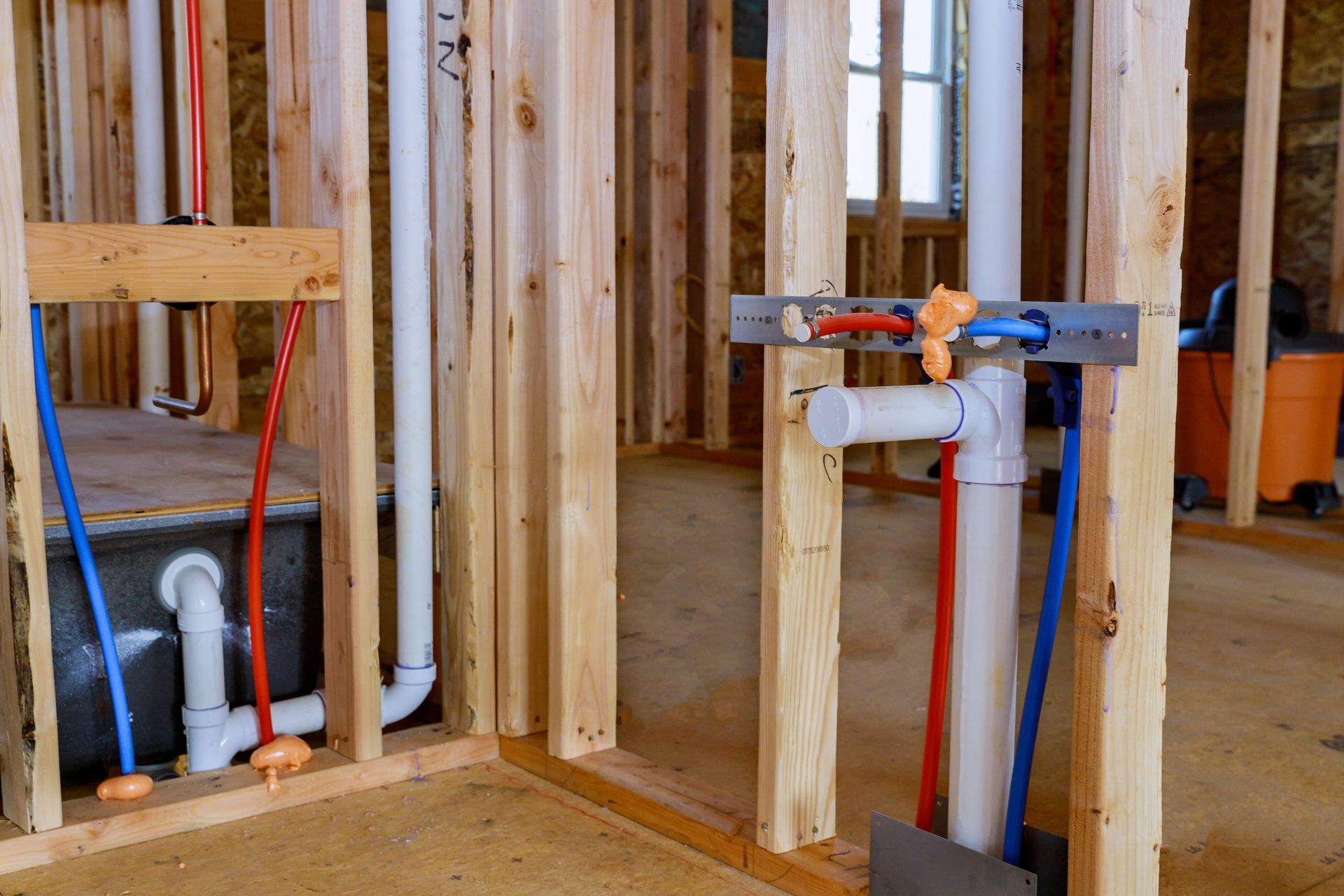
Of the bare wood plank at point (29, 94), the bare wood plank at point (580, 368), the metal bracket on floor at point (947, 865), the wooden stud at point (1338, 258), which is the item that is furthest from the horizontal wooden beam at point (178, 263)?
the wooden stud at point (1338, 258)

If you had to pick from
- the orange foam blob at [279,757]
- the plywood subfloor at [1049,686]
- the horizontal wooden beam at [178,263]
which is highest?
the horizontal wooden beam at [178,263]

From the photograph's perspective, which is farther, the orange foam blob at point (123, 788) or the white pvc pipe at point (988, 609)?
the orange foam blob at point (123, 788)

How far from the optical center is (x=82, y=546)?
5.27 feet

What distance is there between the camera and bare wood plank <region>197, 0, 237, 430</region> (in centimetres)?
279

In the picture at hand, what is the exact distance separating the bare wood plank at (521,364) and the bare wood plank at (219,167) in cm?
118

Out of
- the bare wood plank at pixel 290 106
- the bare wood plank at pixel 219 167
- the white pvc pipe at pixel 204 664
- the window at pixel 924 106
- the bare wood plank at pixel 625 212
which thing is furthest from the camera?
the window at pixel 924 106

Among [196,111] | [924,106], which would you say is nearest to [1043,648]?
[196,111]

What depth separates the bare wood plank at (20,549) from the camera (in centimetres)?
144

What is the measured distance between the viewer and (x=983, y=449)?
1.21m

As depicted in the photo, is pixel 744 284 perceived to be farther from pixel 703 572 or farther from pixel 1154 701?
pixel 1154 701

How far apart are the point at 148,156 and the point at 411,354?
1466 millimetres

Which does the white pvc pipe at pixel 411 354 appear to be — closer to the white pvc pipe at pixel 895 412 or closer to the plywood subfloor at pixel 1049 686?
the plywood subfloor at pixel 1049 686

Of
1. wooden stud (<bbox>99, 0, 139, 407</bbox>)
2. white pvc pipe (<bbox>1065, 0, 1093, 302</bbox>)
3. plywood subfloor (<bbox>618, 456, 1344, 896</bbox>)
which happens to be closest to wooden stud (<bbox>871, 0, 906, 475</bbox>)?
white pvc pipe (<bbox>1065, 0, 1093, 302</bbox>)

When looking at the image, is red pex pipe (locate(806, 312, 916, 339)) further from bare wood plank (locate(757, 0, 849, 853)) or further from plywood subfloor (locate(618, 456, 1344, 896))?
plywood subfloor (locate(618, 456, 1344, 896))
